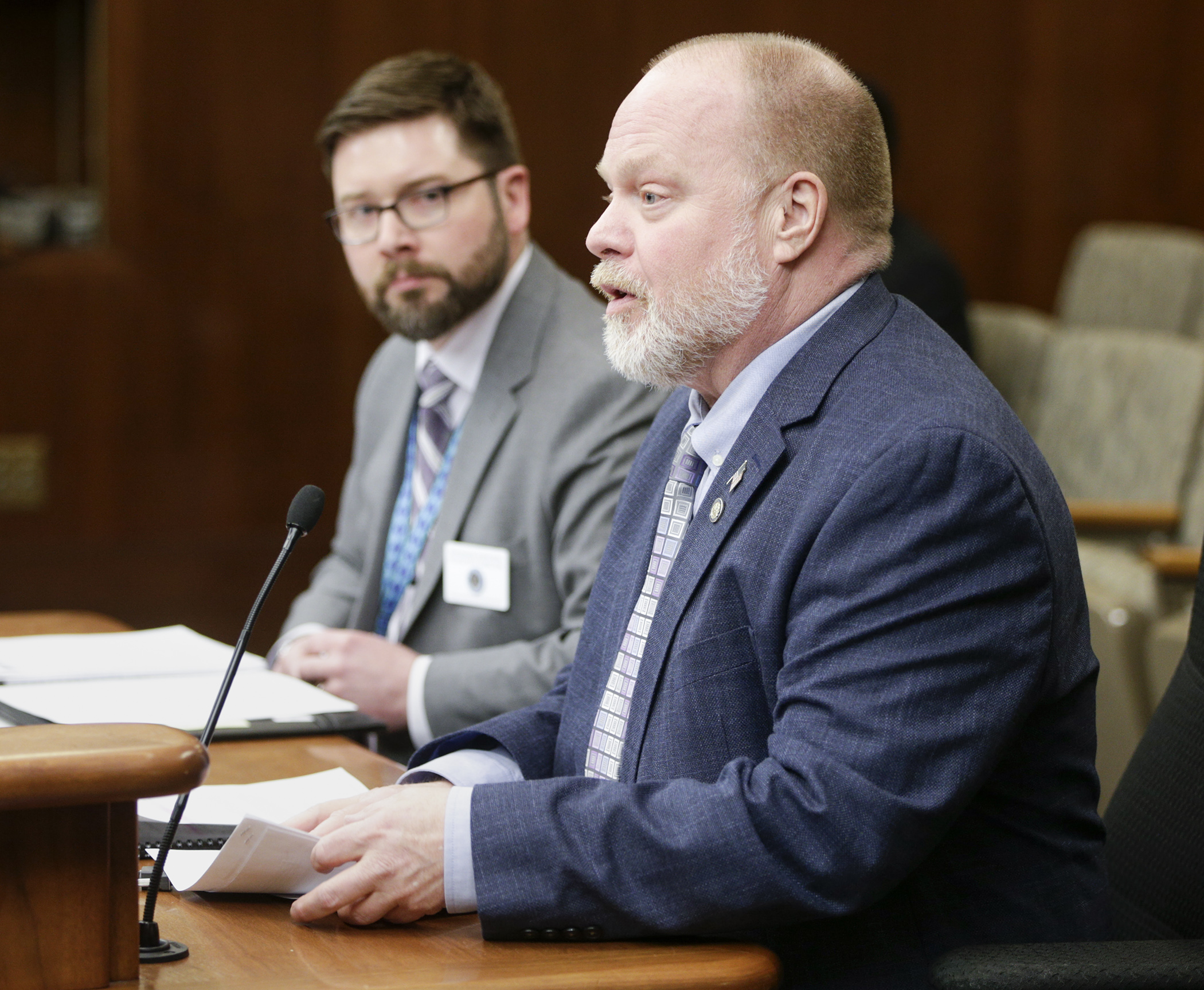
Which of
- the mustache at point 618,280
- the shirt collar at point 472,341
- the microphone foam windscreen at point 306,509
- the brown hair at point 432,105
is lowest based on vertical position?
the microphone foam windscreen at point 306,509

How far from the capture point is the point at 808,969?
1205 mm

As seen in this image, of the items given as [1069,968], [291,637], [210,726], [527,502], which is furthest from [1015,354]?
[210,726]

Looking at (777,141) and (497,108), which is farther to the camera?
(497,108)

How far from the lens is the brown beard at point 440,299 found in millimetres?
2244

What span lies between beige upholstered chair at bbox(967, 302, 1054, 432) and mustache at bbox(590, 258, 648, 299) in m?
2.84

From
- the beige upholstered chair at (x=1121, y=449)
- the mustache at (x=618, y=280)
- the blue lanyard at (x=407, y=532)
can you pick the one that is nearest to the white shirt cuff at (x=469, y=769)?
the mustache at (x=618, y=280)

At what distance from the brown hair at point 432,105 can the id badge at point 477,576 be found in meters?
0.60

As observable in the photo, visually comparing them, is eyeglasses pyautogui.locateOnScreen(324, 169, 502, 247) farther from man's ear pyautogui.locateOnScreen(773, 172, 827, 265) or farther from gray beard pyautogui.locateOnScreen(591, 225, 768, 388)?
man's ear pyautogui.locateOnScreen(773, 172, 827, 265)

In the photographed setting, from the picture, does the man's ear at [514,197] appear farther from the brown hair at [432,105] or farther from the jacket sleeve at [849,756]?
the jacket sleeve at [849,756]

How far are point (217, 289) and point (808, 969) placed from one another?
4248 mm

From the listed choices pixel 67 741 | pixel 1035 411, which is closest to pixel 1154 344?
pixel 1035 411

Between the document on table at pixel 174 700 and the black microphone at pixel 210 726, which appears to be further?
the document on table at pixel 174 700

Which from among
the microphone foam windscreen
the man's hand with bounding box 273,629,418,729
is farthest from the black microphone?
the man's hand with bounding box 273,629,418,729

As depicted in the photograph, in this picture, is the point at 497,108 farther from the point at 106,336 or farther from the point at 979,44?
the point at 979,44
